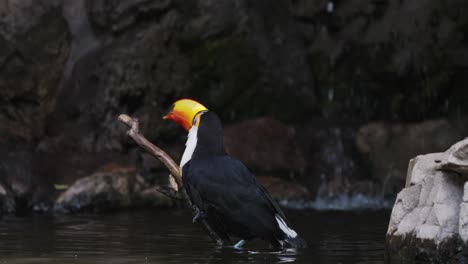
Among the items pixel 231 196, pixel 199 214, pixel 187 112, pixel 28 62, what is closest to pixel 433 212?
pixel 231 196

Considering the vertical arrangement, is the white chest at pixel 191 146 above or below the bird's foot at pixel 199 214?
above

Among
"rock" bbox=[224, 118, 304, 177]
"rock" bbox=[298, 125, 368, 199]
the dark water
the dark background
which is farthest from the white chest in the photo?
"rock" bbox=[298, 125, 368, 199]

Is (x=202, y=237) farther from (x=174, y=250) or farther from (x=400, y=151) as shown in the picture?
(x=400, y=151)

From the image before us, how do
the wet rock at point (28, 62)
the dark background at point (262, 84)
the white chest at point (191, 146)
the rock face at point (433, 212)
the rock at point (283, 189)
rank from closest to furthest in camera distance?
the rock face at point (433, 212), the white chest at point (191, 146), the wet rock at point (28, 62), the rock at point (283, 189), the dark background at point (262, 84)

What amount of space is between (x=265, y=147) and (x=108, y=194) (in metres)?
3.19

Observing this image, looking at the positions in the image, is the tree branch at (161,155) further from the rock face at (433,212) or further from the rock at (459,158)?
the rock at (459,158)

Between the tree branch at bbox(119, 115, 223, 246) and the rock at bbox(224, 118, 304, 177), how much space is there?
6.88 metres

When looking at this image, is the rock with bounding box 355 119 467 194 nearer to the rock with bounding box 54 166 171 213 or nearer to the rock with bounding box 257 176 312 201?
the rock with bounding box 257 176 312 201

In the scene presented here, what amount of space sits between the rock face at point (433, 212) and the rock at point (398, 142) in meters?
7.93

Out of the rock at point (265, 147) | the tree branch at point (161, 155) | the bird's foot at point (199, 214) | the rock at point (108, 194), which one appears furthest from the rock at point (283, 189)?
the bird's foot at point (199, 214)

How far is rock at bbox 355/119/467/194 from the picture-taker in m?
16.6

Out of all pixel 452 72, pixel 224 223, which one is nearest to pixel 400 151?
pixel 452 72

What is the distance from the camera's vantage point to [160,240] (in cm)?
1023

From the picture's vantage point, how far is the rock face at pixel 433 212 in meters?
7.73
